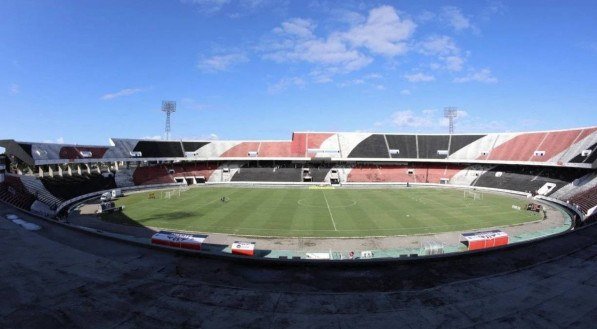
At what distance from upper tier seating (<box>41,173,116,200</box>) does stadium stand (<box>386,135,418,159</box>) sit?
174ft

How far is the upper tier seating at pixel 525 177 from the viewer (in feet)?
166

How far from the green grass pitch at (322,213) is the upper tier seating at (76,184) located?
6306mm

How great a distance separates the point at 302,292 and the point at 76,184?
52994mm

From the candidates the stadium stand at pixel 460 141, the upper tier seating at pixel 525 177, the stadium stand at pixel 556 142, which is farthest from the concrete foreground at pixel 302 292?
the stadium stand at pixel 460 141

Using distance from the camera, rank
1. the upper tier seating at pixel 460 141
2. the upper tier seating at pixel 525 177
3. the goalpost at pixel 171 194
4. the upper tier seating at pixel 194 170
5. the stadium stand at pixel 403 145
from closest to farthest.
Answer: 1. the upper tier seating at pixel 525 177
2. the goalpost at pixel 171 194
3. the upper tier seating at pixel 460 141
4. the stadium stand at pixel 403 145
5. the upper tier seating at pixel 194 170

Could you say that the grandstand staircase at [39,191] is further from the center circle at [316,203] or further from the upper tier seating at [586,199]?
the upper tier seating at [586,199]

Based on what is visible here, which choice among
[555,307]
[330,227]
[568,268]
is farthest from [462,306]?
[330,227]

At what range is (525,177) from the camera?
56750mm

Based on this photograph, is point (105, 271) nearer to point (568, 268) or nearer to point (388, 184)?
point (568, 268)

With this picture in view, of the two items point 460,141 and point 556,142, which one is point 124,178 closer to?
point 460,141

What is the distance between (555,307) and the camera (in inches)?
312

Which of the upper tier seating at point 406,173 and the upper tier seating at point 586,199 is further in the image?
the upper tier seating at point 406,173

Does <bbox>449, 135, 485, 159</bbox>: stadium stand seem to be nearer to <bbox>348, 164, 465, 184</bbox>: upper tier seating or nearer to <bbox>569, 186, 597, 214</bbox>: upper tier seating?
<bbox>348, 164, 465, 184</bbox>: upper tier seating

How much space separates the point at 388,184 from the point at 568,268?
188ft
